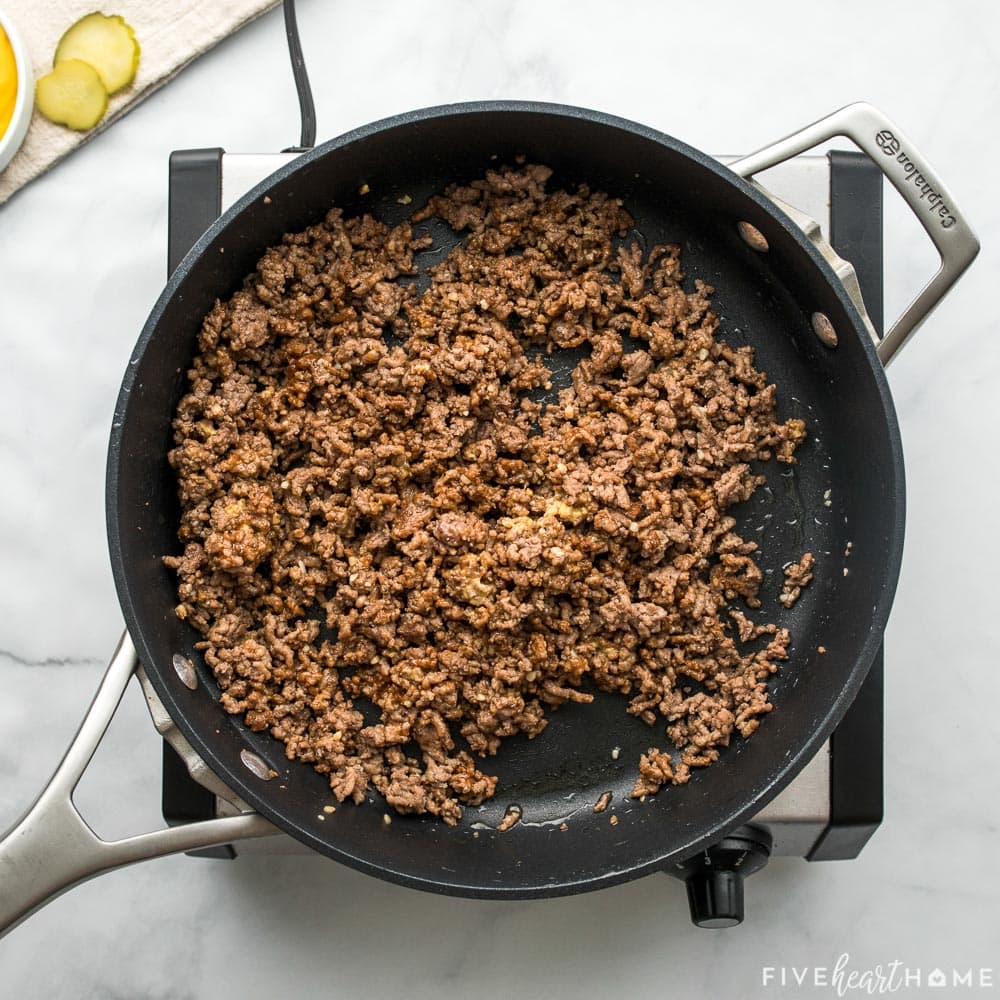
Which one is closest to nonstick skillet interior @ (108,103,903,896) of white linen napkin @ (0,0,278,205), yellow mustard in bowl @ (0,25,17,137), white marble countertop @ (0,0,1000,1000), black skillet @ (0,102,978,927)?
black skillet @ (0,102,978,927)

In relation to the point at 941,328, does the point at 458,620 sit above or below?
below

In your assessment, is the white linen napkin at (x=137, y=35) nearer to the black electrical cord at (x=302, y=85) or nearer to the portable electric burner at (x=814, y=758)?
the black electrical cord at (x=302, y=85)

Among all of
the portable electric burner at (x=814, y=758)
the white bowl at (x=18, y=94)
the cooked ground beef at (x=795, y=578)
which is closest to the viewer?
the portable electric burner at (x=814, y=758)

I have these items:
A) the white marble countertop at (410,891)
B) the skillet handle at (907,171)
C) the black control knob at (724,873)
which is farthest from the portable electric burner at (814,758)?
the white marble countertop at (410,891)

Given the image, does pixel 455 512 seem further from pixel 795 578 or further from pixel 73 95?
pixel 73 95

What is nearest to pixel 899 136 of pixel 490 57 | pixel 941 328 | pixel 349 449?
pixel 941 328

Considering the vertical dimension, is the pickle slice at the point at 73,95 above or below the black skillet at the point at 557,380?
above

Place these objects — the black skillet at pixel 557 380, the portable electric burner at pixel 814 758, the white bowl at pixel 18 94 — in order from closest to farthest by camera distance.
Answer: the black skillet at pixel 557 380, the portable electric burner at pixel 814 758, the white bowl at pixel 18 94

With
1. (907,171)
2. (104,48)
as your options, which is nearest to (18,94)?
(104,48)

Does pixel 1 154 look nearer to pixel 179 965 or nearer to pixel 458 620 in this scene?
pixel 458 620
